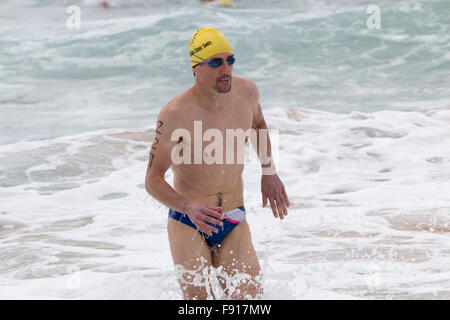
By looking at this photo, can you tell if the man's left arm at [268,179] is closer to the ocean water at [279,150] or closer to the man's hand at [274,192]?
the man's hand at [274,192]

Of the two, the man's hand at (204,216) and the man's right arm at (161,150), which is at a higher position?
the man's right arm at (161,150)

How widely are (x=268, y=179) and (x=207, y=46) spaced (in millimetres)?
772

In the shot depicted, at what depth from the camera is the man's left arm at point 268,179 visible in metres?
3.41

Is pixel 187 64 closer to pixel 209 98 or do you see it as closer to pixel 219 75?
pixel 209 98

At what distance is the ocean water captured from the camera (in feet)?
15.3

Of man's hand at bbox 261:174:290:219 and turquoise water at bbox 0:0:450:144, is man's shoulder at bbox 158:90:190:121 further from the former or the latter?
turquoise water at bbox 0:0:450:144

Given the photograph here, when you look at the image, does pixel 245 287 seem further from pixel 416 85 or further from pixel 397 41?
pixel 397 41

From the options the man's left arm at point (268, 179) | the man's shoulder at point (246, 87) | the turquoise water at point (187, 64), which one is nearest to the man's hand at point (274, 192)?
the man's left arm at point (268, 179)

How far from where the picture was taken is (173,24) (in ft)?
63.3

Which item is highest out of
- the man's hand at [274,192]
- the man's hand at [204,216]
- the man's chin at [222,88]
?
the man's chin at [222,88]

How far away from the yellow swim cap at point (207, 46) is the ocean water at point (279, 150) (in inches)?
51.9

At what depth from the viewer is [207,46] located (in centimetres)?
305
